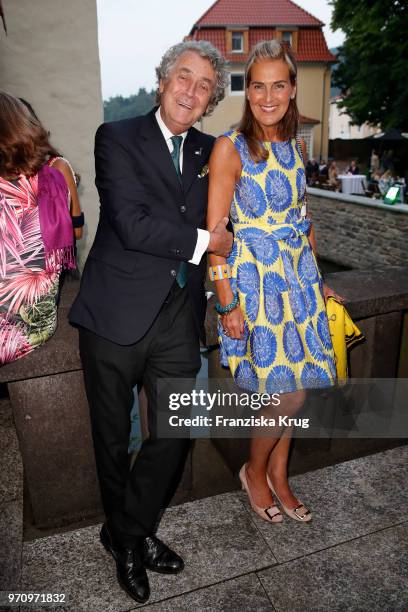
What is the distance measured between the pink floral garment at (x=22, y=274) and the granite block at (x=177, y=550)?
3.26 feet

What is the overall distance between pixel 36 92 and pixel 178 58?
5507mm

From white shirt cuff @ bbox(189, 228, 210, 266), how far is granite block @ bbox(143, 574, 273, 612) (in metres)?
1.44

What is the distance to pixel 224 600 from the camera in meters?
2.12

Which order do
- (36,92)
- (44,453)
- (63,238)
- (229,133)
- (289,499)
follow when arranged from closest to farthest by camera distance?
(63,238)
(229,133)
(44,453)
(289,499)
(36,92)

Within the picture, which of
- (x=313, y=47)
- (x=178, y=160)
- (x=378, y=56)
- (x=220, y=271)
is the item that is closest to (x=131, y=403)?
(x=220, y=271)

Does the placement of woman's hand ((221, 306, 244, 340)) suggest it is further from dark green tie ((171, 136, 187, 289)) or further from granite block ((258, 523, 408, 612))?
granite block ((258, 523, 408, 612))

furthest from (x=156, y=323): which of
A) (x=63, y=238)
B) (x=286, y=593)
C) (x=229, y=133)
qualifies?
(x=286, y=593)

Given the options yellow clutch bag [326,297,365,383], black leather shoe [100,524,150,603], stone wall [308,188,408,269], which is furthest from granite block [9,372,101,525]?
stone wall [308,188,408,269]

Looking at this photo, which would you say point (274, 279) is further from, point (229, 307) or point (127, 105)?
point (127, 105)

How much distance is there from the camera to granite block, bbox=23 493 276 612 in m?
2.18

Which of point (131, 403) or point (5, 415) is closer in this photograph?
point (131, 403)

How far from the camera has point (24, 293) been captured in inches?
82.2

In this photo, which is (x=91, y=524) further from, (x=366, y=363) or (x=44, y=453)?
(x=366, y=363)

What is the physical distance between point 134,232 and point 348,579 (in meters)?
1.80
